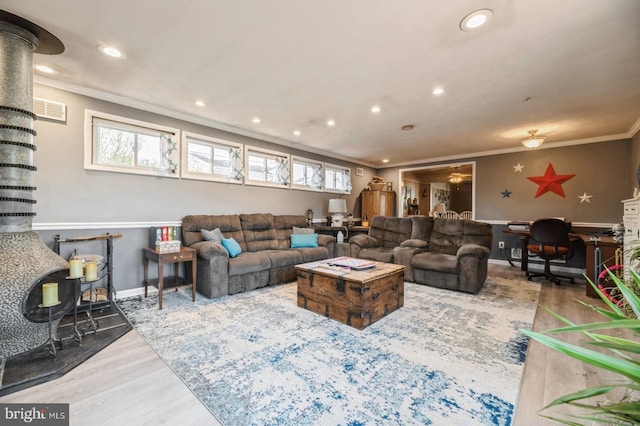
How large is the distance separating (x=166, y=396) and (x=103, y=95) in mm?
3448

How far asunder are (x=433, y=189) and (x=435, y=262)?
740cm

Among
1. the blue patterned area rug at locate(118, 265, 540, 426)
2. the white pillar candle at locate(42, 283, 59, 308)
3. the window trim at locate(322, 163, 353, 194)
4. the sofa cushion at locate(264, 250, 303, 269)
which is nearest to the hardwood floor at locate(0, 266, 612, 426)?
the blue patterned area rug at locate(118, 265, 540, 426)

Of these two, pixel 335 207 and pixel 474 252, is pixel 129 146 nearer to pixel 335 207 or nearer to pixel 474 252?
pixel 335 207

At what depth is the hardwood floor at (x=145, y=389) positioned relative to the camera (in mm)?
1539

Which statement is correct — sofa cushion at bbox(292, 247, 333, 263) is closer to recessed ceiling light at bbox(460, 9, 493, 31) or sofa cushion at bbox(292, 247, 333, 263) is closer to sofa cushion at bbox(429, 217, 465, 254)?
sofa cushion at bbox(429, 217, 465, 254)

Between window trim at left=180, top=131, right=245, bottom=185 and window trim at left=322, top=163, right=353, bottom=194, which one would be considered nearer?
window trim at left=180, top=131, right=245, bottom=185

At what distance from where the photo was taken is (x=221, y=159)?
181 inches

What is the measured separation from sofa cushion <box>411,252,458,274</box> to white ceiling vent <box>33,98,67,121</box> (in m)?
4.74

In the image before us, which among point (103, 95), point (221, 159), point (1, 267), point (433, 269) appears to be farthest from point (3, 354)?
point (433, 269)

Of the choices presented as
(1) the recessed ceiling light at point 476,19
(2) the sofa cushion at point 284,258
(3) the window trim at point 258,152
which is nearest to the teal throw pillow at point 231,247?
(2) the sofa cushion at point 284,258

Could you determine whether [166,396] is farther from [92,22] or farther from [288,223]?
[288,223]

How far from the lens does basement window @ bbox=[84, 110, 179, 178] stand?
11.0 ft

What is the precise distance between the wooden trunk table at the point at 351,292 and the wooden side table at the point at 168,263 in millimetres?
1333

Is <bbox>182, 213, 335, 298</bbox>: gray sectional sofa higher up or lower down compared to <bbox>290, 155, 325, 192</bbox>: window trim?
lower down
